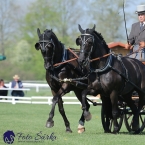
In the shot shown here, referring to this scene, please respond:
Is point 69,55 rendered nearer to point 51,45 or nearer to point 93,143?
point 51,45

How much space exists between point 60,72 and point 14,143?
2934 mm

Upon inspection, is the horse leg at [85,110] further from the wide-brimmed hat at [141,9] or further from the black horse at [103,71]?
the wide-brimmed hat at [141,9]

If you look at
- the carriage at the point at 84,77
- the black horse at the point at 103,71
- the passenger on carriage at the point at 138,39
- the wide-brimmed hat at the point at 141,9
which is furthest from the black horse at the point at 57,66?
the wide-brimmed hat at the point at 141,9

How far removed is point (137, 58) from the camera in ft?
45.8

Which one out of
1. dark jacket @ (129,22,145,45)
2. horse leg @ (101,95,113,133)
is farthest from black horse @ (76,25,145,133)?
dark jacket @ (129,22,145,45)

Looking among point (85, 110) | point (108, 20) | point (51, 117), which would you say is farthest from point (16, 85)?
point (108, 20)

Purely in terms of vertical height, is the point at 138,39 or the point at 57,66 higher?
the point at 138,39

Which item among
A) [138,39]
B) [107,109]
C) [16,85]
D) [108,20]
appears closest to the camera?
[107,109]

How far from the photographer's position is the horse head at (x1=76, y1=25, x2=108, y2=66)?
38.1ft

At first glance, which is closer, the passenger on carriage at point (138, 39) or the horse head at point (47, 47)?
the horse head at point (47, 47)

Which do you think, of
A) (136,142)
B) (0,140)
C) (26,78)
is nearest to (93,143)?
(136,142)

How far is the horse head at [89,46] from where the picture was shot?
38.1ft

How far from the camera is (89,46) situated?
1177 cm

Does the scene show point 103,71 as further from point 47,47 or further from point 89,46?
point 47,47
